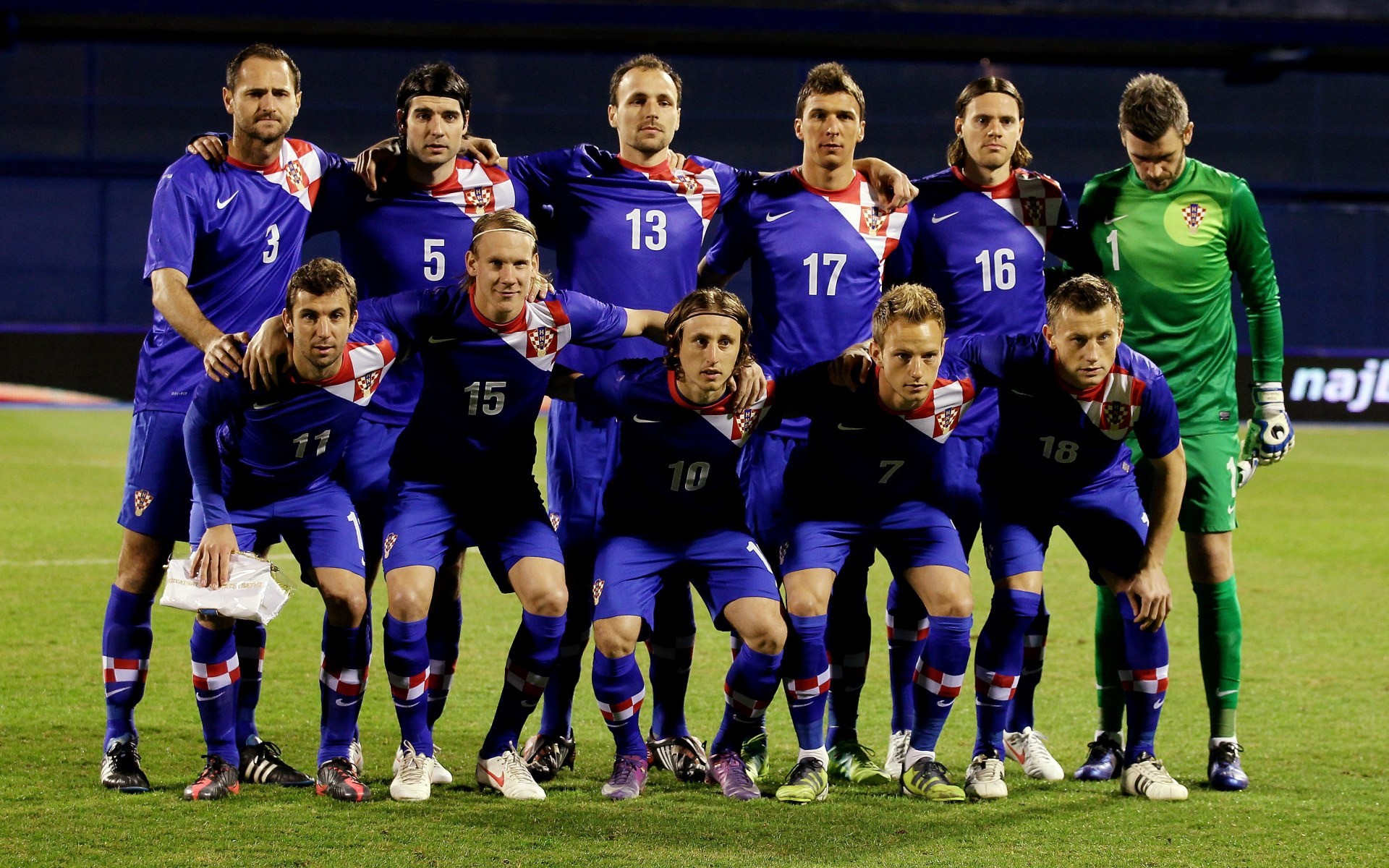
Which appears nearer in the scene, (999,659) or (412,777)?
(412,777)

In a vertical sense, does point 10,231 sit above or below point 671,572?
above

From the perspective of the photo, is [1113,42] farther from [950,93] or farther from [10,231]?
[10,231]

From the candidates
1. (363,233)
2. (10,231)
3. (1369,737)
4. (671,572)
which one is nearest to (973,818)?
(671,572)

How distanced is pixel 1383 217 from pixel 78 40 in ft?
64.3

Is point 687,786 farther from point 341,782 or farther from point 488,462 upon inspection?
point 488,462

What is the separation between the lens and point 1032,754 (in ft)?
14.3

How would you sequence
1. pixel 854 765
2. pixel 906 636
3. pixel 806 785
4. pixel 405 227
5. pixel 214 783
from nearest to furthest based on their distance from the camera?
pixel 214 783
pixel 806 785
pixel 854 765
pixel 405 227
pixel 906 636

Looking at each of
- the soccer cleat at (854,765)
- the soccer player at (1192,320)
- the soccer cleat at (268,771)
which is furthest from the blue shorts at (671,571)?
the soccer player at (1192,320)

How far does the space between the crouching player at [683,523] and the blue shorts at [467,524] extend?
201 mm

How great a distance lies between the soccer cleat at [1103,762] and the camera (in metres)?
4.30

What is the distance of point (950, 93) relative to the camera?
2486cm

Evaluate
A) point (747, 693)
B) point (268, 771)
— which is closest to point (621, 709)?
point (747, 693)

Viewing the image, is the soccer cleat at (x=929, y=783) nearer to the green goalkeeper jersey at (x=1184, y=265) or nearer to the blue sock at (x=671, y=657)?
the blue sock at (x=671, y=657)

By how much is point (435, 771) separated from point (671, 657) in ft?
2.55
